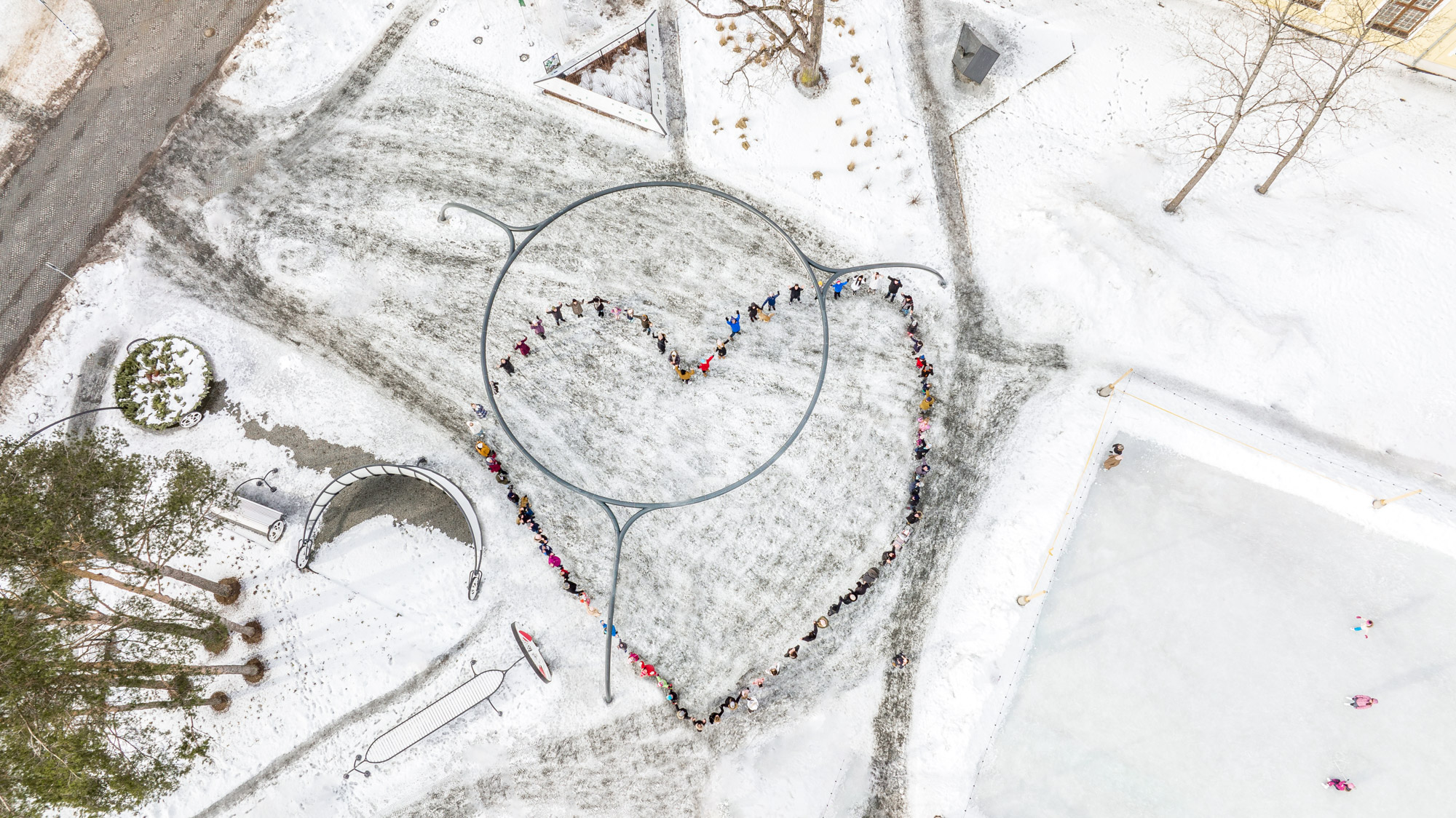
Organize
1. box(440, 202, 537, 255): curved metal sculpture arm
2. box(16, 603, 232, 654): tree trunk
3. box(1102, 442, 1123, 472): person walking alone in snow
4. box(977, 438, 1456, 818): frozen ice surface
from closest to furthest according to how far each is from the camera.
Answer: box(16, 603, 232, 654): tree trunk
box(977, 438, 1456, 818): frozen ice surface
box(440, 202, 537, 255): curved metal sculpture arm
box(1102, 442, 1123, 472): person walking alone in snow

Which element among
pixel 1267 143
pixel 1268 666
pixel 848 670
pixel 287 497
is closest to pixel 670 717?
pixel 848 670

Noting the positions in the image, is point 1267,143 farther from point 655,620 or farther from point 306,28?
point 306,28

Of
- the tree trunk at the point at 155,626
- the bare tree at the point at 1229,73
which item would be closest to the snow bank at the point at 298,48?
the tree trunk at the point at 155,626

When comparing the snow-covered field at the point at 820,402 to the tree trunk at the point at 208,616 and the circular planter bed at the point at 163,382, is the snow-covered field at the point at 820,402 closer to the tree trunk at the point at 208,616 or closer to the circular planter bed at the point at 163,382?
the tree trunk at the point at 208,616

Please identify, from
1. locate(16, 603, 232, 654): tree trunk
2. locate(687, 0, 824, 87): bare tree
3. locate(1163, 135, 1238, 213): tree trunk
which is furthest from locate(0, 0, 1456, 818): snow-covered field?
locate(687, 0, 824, 87): bare tree

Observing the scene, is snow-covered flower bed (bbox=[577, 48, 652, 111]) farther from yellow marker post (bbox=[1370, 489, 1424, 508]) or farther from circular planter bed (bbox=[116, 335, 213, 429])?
yellow marker post (bbox=[1370, 489, 1424, 508])

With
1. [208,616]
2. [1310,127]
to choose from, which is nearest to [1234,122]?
[1310,127]
